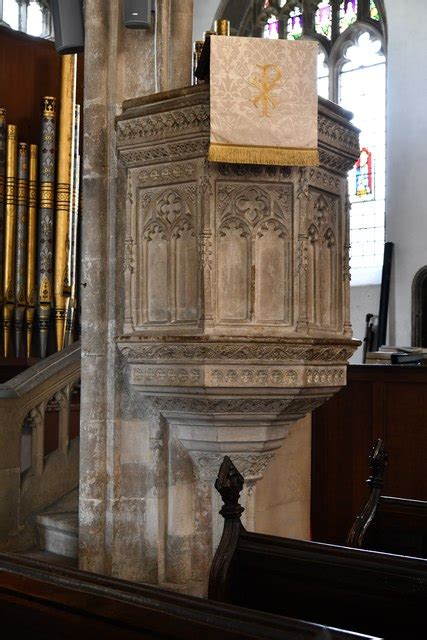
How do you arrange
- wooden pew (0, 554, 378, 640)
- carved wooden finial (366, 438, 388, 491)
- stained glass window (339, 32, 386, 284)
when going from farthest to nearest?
stained glass window (339, 32, 386, 284) → carved wooden finial (366, 438, 388, 491) → wooden pew (0, 554, 378, 640)

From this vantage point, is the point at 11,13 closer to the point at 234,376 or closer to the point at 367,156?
the point at 367,156

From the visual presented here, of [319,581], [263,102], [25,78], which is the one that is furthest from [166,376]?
[25,78]

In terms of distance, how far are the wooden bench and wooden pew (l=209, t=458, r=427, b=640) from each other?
0.81 meters

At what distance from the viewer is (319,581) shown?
2.62 meters

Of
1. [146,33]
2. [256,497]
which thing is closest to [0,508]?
[256,497]

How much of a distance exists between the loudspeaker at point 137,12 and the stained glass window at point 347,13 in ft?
32.3

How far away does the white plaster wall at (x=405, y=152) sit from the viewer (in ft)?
39.7

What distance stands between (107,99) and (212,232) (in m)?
1.01

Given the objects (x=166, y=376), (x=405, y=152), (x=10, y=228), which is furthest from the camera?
(x=405, y=152)

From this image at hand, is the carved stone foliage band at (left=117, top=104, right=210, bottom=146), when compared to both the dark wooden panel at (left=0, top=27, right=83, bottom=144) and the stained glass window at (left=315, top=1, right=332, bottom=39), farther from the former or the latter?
the stained glass window at (left=315, top=1, right=332, bottom=39)

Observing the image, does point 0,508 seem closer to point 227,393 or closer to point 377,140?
point 227,393

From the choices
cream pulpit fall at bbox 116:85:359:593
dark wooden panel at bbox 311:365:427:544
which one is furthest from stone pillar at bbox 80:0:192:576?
dark wooden panel at bbox 311:365:427:544

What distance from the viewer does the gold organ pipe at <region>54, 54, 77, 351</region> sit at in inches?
264

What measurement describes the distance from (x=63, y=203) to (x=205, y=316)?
3.19 meters
